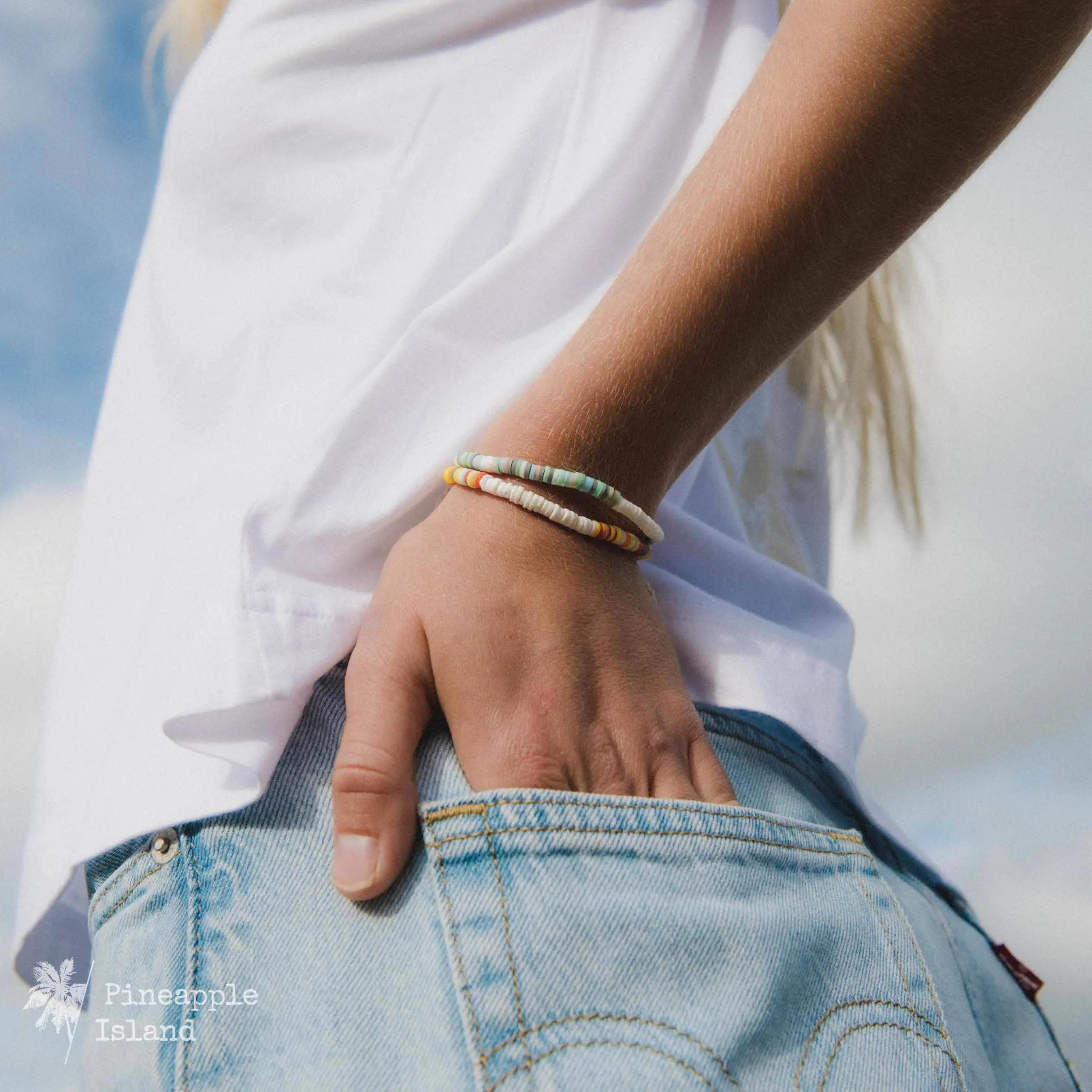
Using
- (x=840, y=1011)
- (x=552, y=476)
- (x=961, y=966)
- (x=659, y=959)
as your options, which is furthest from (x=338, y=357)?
(x=961, y=966)

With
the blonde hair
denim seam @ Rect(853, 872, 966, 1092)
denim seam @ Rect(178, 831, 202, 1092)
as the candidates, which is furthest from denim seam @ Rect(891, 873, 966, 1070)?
the blonde hair

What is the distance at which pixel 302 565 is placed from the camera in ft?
2.90

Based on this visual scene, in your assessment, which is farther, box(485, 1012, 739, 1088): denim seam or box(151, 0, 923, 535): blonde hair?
box(151, 0, 923, 535): blonde hair

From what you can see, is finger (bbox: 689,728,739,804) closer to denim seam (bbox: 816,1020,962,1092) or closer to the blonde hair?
denim seam (bbox: 816,1020,962,1092)

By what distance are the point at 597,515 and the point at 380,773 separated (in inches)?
12.2

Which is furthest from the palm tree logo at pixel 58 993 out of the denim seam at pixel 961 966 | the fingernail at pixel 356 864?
the denim seam at pixel 961 966

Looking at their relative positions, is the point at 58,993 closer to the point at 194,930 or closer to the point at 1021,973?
the point at 194,930

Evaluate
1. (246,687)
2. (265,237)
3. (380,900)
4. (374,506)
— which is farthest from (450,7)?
(380,900)

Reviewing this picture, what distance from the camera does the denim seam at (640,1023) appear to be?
2.27 ft

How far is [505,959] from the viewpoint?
2.30 ft

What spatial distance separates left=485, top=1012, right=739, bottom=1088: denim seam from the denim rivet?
1.12ft

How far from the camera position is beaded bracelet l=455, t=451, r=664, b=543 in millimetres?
857

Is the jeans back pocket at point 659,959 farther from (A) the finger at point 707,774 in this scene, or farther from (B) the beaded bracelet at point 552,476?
(B) the beaded bracelet at point 552,476

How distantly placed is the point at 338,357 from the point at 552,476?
0.96 ft
